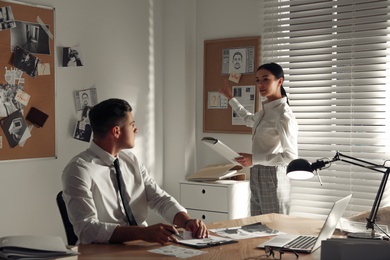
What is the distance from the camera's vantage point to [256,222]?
2730mm

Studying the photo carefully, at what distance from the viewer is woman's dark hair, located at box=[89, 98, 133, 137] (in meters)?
2.58

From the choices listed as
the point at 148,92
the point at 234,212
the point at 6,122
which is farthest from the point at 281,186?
the point at 6,122

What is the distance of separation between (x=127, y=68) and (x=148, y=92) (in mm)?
323

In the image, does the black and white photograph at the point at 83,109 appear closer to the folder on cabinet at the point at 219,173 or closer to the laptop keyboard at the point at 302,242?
the folder on cabinet at the point at 219,173

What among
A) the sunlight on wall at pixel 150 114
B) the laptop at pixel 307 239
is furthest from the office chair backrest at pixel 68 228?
the sunlight on wall at pixel 150 114

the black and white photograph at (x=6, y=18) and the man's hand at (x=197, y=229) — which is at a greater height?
the black and white photograph at (x=6, y=18)

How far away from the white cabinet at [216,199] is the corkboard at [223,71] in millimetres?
535

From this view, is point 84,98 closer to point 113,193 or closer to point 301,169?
point 113,193

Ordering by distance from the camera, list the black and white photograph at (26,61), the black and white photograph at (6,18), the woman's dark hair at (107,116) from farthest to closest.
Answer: the black and white photograph at (26,61), the black and white photograph at (6,18), the woman's dark hair at (107,116)

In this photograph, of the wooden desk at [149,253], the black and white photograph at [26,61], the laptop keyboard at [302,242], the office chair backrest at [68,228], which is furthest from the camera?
the black and white photograph at [26,61]

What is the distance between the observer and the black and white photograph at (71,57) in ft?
13.1

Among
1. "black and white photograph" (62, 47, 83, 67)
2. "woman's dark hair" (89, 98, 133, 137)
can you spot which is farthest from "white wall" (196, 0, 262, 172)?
"woman's dark hair" (89, 98, 133, 137)

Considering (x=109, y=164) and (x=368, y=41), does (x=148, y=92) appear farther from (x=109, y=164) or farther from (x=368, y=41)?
(x=109, y=164)

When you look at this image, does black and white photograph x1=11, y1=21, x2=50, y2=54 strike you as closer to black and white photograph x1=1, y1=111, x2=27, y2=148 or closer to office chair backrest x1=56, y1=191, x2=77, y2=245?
black and white photograph x1=1, y1=111, x2=27, y2=148
